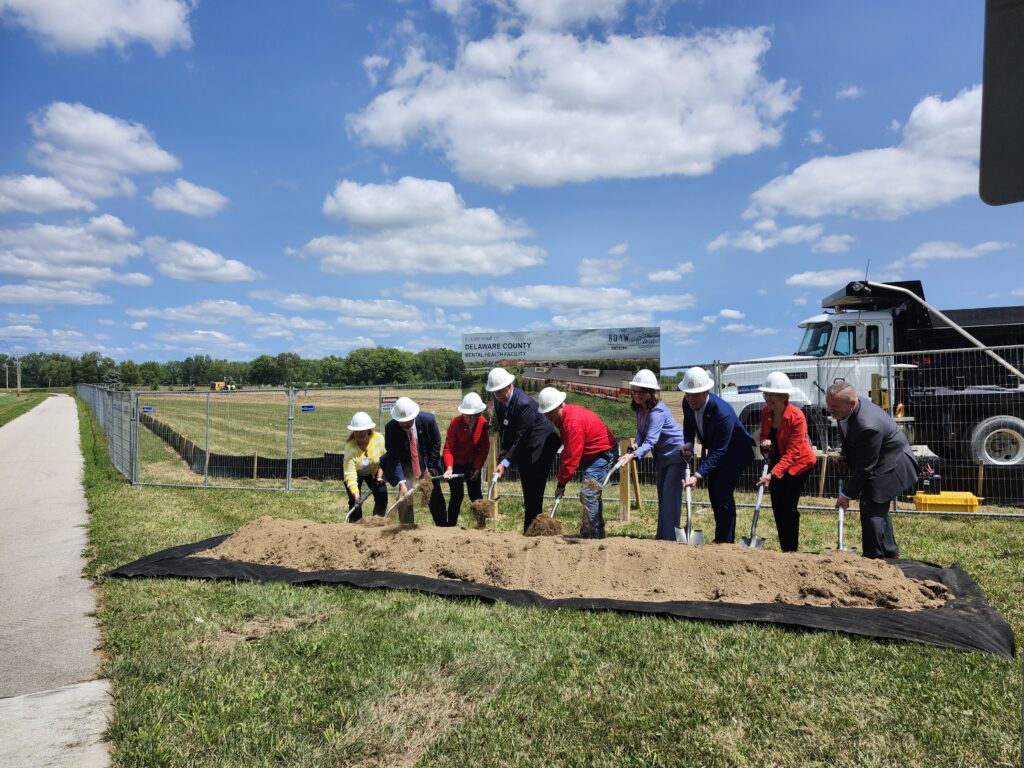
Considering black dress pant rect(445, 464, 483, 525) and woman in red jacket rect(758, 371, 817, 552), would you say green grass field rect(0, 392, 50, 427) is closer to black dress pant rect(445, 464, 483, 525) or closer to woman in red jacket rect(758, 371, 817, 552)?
black dress pant rect(445, 464, 483, 525)

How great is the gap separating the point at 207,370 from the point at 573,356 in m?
128

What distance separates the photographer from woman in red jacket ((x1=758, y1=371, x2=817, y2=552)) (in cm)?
655

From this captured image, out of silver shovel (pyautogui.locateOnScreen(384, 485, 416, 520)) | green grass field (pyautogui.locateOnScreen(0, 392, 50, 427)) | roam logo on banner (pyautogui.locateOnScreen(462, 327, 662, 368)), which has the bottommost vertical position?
green grass field (pyautogui.locateOnScreen(0, 392, 50, 427))

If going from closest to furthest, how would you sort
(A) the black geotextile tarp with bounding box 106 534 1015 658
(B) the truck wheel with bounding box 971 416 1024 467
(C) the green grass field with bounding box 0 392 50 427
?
(A) the black geotextile tarp with bounding box 106 534 1015 658 → (B) the truck wheel with bounding box 971 416 1024 467 → (C) the green grass field with bounding box 0 392 50 427

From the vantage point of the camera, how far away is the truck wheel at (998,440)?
11.0 metres

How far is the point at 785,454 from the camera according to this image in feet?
21.7

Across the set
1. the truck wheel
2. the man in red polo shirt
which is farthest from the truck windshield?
the man in red polo shirt

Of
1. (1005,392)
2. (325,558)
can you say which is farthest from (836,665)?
(1005,392)

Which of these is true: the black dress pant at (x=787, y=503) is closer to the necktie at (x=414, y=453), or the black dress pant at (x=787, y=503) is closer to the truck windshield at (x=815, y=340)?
the necktie at (x=414, y=453)

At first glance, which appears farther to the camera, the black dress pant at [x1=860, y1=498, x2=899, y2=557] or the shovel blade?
the shovel blade

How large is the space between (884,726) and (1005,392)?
9.80 meters

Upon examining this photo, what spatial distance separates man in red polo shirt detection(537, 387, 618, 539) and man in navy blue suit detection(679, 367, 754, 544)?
2.84 feet

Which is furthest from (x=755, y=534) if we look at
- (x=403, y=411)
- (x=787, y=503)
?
(x=403, y=411)

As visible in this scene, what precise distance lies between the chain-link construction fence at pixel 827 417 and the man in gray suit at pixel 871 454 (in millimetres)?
3336
